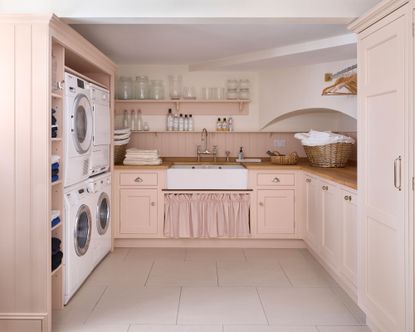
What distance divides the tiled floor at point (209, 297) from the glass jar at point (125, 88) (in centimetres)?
189

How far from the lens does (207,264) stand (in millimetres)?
3787

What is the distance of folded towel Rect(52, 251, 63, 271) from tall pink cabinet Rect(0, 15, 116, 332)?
16cm

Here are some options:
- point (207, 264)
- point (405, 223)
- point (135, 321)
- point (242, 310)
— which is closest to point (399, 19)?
point (405, 223)

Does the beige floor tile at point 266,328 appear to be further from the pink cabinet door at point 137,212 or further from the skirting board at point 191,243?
the pink cabinet door at point 137,212

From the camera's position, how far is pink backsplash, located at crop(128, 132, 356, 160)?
5.04 m

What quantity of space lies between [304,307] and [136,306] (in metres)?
1.17

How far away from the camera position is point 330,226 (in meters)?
3.33

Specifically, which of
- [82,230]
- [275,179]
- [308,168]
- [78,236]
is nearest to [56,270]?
[78,236]

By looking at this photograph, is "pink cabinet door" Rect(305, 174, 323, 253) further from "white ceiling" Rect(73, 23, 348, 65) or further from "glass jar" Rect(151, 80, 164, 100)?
"glass jar" Rect(151, 80, 164, 100)

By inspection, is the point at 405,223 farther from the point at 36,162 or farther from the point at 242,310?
the point at 36,162

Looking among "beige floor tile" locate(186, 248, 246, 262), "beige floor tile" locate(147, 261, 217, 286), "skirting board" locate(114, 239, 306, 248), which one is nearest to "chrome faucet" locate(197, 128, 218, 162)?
"skirting board" locate(114, 239, 306, 248)

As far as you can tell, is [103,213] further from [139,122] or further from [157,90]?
[157,90]

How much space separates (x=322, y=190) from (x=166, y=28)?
192cm

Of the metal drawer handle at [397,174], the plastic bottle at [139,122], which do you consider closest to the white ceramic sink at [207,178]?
the plastic bottle at [139,122]
